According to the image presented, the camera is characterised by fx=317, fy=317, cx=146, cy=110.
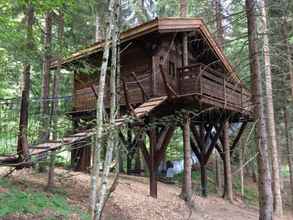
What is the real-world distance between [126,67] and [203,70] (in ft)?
12.3

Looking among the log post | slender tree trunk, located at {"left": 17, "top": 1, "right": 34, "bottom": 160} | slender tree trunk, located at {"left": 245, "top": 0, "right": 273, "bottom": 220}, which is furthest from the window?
slender tree trunk, located at {"left": 17, "top": 1, "right": 34, "bottom": 160}

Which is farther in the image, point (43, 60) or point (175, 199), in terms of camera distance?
point (175, 199)

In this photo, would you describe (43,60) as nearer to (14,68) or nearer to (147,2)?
(14,68)

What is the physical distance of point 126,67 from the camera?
12844 millimetres

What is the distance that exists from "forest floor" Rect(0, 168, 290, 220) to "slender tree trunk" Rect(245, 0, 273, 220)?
2.21m

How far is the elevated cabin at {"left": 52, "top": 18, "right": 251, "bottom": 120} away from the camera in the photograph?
1020cm

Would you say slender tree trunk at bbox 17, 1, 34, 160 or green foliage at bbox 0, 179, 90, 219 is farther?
slender tree trunk at bbox 17, 1, 34, 160

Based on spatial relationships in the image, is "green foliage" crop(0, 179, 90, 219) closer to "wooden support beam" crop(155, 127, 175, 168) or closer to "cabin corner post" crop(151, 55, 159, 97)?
"wooden support beam" crop(155, 127, 175, 168)

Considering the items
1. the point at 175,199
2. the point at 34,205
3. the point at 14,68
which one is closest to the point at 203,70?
the point at 175,199

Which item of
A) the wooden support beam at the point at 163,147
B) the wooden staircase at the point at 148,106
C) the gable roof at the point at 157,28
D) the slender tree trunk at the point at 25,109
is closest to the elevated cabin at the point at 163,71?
the gable roof at the point at 157,28

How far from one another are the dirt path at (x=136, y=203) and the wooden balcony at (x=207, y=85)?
3.59 m

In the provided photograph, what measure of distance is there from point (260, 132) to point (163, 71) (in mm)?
3653

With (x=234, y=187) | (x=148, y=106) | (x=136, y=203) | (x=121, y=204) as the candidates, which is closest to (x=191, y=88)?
(x=148, y=106)

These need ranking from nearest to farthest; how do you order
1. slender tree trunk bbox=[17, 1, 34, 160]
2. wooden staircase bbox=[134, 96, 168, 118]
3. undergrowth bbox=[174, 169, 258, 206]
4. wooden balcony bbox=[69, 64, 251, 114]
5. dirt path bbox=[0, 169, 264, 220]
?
slender tree trunk bbox=[17, 1, 34, 160] → dirt path bbox=[0, 169, 264, 220] → wooden staircase bbox=[134, 96, 168, 118] → wooden balcony bbox=[69, 64, 251, 114] → undergrowth bbox=[174, 169, 258, 206]
